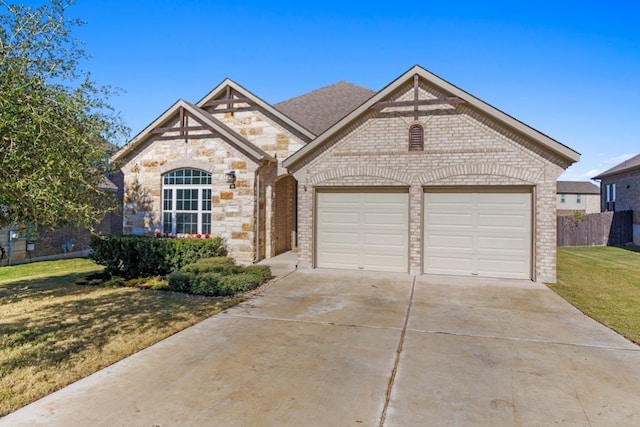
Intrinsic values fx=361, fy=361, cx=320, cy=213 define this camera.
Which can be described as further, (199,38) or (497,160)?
(199,38)

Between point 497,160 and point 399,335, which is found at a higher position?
point 497,160

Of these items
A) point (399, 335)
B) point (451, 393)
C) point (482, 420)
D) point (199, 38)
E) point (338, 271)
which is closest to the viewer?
point (482, 420)

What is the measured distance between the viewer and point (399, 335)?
5.85m

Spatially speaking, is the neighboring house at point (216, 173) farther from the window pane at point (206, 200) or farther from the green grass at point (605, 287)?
the green grass at point (605, 287)

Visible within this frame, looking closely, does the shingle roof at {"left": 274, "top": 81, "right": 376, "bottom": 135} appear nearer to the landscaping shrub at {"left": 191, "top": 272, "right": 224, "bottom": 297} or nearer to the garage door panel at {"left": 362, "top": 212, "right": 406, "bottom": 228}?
the garage door panel at {"left": 362, "top": 212, "right": 406, "bottom": 228}

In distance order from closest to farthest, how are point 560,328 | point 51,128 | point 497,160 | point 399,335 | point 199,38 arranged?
1. point 51,128
2. point 399,335
3. point 560,328
4. point 497,160
5. point 199,38

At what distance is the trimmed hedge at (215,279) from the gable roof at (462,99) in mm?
3979

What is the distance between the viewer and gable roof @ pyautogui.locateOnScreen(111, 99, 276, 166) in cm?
1252

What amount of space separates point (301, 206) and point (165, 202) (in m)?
5.42

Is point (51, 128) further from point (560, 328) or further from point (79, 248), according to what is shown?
point (79, 248)

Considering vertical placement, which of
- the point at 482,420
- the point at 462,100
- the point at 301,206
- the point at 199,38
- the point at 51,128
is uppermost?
the point at 199,38

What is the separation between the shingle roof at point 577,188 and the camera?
51.1 meters

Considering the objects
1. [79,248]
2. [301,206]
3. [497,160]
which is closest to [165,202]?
[301,206]

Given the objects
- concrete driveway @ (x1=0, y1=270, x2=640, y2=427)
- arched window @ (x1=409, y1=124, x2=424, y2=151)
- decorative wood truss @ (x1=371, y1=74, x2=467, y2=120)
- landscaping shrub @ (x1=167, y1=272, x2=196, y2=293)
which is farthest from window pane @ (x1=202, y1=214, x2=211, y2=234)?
arched window @ (x1=409, y1=124, x2=424, y2=151)
